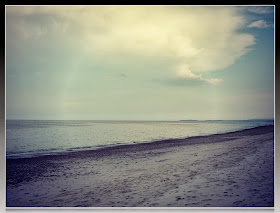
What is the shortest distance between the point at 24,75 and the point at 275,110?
4.72 meters

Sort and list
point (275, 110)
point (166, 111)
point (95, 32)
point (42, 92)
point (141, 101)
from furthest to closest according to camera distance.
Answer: point (166, 111), point (141, 101), point (42, 92), point (95, 32), point (275, 110)

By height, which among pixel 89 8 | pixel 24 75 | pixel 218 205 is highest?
pixel 89 8

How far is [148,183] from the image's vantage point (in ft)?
12.8

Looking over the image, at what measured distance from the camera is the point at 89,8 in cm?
411

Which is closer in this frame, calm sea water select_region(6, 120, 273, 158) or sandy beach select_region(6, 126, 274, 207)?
sandy beach select_region(6, 126, 274, 207)

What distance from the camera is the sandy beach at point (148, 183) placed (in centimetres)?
339

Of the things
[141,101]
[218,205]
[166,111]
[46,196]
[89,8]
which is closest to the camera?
[218,205]

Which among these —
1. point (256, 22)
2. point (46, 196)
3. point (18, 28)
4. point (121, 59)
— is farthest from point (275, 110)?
point (18, 28)

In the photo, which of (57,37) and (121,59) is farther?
(121,59)

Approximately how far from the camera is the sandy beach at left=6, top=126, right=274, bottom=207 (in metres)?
3.39

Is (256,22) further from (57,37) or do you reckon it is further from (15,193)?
(15,193)

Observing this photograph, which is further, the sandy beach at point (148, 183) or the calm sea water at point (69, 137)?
the calm sea water at point (69, 137)

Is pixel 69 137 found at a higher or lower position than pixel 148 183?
lower

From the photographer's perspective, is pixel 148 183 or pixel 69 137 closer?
pixel 148 183
